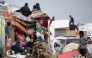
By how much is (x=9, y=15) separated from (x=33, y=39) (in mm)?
1514

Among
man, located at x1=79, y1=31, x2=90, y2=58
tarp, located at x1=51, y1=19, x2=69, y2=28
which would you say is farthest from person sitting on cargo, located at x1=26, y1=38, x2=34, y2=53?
tarp, located at x1=51, y1=19, x2=69, y2=28

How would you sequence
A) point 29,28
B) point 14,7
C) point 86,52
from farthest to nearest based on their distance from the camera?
point 14,7 < point 29,28 < point 86,52

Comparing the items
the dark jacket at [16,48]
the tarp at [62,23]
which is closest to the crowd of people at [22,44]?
the dark jacket at [16,48]

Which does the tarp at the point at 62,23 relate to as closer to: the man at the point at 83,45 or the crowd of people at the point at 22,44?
the crowd of people at the point at 22,44

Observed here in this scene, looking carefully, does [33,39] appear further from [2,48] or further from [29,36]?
[2,48]

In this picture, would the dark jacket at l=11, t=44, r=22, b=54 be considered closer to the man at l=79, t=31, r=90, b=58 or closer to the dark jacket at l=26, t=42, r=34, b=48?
the dark jacket at l=26, t=42, r=34, b=48

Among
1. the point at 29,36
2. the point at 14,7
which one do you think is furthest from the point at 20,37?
the point at 14,7

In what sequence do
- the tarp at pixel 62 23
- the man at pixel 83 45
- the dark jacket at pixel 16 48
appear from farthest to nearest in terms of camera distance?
the tarp at pixel 62 23 < the dark jacket at pixel 16 48 < the man at pixel 83 45

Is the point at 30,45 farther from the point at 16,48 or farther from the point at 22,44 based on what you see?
the point at 16,48

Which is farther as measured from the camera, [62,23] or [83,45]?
[62,23]

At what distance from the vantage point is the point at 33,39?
33.5 ft

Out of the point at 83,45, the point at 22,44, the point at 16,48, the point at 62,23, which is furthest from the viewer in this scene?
the point at 62,23

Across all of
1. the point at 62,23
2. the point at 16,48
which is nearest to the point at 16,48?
the point at 16,48

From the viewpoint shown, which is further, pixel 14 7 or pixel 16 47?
pixel 14 7
